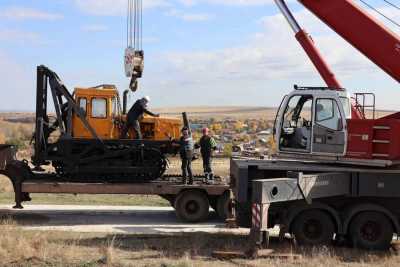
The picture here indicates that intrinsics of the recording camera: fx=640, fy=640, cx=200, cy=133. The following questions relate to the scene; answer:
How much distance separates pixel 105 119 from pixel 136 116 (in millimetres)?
924

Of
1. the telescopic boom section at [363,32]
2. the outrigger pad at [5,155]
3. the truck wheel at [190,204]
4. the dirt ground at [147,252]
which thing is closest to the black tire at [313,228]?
the dirt ground at [147,252]

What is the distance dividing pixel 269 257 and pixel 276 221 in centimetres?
177

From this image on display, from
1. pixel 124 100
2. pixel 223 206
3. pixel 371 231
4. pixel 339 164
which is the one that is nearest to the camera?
pixel 371 231

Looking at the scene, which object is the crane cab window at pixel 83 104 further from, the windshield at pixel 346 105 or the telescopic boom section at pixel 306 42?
the windshield at pixel 346 105

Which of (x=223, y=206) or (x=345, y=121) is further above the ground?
(x=345, y=121)

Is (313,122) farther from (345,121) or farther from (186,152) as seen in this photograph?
(186,152)

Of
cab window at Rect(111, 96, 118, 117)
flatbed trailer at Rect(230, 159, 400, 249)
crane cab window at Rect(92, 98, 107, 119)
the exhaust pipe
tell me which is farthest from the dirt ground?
the exhaust pipe

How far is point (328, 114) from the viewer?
13.0 metres

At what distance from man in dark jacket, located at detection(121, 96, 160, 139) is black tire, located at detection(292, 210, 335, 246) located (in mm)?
5904

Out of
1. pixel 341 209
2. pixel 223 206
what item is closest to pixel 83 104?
pixel 223 206

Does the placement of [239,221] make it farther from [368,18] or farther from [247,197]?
[368,18]

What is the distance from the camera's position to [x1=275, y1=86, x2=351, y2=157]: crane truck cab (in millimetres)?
12859

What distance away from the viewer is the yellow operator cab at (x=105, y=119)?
675 inches

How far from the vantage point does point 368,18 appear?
13203 millimetres
